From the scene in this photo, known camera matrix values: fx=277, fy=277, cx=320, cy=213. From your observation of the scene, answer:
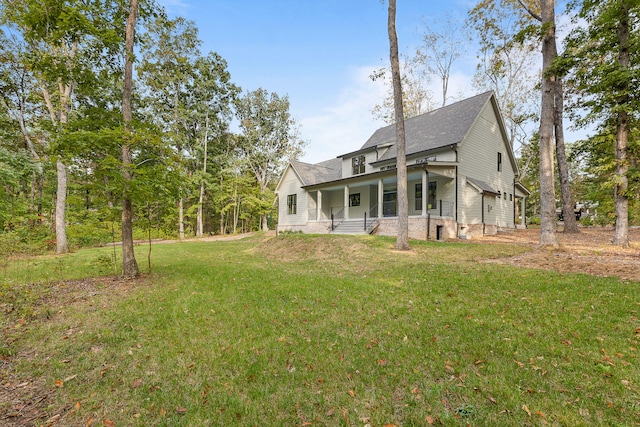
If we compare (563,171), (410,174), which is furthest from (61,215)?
(563,171)

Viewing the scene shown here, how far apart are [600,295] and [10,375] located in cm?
839

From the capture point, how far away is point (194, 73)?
87.1ft

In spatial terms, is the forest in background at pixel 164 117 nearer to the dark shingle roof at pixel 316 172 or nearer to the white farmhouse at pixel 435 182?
the white farmhouse at pixel 435 182

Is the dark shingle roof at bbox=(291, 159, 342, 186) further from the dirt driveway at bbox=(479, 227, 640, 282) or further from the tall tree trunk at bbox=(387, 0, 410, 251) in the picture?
the dirt driveway at bbox=(479, 227, 640, 282)

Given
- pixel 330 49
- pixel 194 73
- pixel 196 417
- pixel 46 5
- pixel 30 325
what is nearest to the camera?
pixel 196 417

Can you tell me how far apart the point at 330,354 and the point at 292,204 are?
20.8 meters

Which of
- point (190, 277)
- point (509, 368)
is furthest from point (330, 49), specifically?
point (509, 368)

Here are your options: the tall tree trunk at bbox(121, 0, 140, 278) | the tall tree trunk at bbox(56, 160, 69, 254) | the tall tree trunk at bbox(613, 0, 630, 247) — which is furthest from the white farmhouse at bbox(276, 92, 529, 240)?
the tall tree trunk at bbox(56, 160, 69, 254)

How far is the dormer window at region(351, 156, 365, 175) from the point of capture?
20328mm

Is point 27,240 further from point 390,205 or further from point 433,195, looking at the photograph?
point 433,195

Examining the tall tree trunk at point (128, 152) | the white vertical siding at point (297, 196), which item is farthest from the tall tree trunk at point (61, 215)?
the white vertical siding at point (297, 196)

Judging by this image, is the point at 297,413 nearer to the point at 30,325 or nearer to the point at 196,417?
the point at 196,417

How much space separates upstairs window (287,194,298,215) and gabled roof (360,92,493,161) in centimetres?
814

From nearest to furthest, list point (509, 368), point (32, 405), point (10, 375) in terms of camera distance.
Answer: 1. point (32, 405)
2. point (509, 368)
3. point (10, 375)
